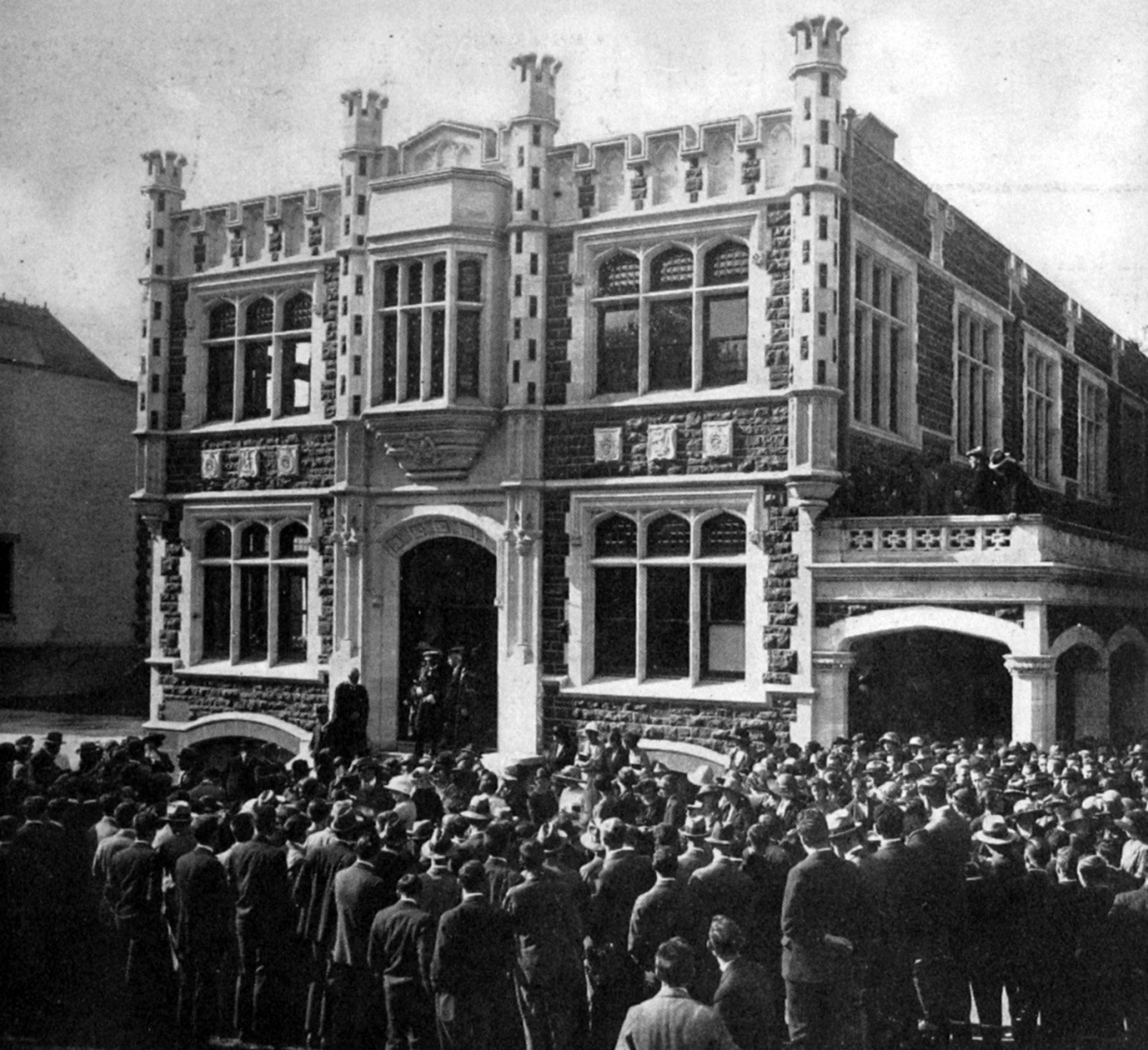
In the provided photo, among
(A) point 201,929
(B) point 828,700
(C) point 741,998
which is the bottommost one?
(A) point 201,929

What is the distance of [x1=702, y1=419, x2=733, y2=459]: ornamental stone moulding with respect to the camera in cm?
2139

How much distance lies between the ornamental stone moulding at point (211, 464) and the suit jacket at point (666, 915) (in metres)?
19.4

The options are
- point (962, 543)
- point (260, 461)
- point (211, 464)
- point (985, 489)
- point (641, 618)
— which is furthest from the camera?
point (211, 464)

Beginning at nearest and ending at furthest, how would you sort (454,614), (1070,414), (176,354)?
(454,614) → (176,354) → (1070,414)

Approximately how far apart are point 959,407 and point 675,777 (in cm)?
1469

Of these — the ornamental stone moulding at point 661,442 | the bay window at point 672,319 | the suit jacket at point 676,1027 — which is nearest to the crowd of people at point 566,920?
the suit jacket at point 676,1027

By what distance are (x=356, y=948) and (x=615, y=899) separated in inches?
69.7

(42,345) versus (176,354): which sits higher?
(42,345)

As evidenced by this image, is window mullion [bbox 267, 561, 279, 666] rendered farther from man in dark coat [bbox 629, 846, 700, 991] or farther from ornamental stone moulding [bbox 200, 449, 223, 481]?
man in dark coat [bbox 629, 846, 700, 991]

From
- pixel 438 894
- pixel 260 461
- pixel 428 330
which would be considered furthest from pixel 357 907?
Answer: pixel 260 461

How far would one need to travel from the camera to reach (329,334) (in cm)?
2527

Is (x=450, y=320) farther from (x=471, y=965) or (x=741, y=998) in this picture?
(x=741, y=998)

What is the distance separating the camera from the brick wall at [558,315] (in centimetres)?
2289

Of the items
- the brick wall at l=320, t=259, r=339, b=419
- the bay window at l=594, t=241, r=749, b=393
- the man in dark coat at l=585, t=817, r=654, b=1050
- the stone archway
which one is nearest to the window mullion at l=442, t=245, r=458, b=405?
the bay window at l=594, t=241, r=749, b=393
